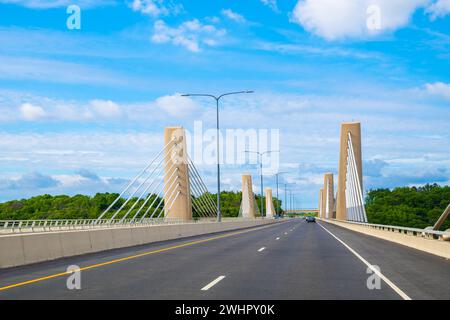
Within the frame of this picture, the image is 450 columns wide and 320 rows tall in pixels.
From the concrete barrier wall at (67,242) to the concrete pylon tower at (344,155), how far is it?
150ft

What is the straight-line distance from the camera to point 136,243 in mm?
26266

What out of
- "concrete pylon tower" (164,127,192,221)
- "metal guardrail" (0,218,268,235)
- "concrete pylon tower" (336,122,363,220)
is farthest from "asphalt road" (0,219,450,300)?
"concrete pylon tower" (336,122,363,220)

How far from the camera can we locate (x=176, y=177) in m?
66.7

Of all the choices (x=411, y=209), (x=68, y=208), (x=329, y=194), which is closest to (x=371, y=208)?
(x=411, y=209)

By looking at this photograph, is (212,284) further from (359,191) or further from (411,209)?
(411,209)

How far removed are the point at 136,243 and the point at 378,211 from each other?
133892mm

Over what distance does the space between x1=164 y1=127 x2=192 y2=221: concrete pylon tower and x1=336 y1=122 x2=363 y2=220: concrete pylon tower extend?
20.4 metres

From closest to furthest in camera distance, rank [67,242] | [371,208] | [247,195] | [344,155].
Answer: [67,242]
[344,155]
[247,195]
[371,208]

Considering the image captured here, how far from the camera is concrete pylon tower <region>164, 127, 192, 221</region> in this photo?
66938 millimetres

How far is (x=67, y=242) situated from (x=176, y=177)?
157ft

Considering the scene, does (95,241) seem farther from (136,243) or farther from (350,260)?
(350,260)

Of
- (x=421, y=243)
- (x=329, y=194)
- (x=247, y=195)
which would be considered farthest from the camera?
(x=329, y=194)

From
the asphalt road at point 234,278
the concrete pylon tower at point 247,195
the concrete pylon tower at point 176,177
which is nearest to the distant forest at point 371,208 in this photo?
the concrete pylon tower at point 247,195

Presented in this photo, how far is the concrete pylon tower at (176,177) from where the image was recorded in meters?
66.9
